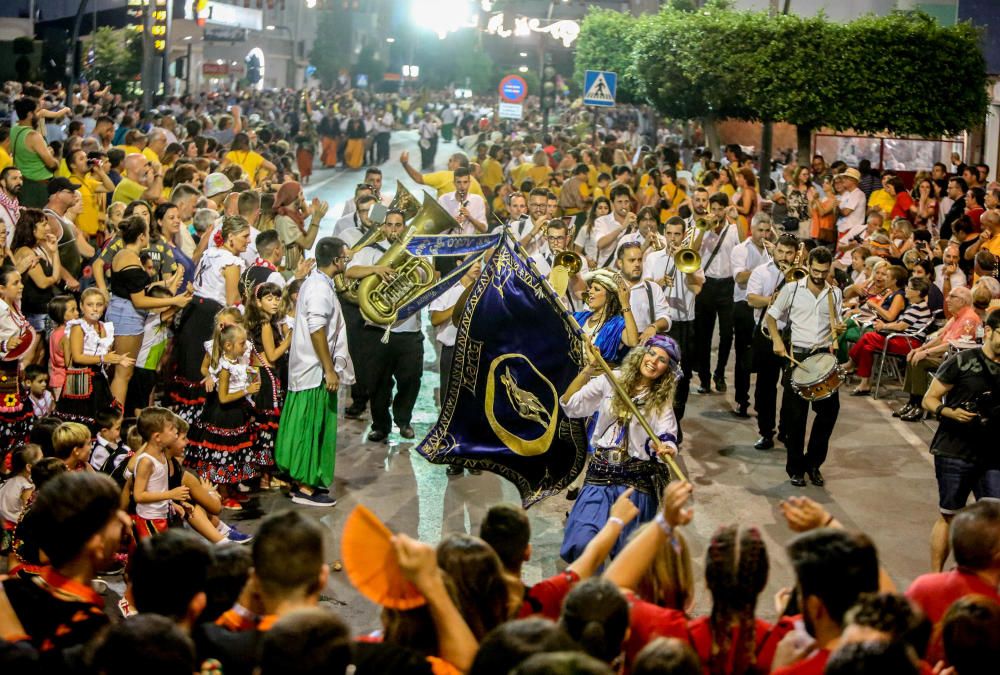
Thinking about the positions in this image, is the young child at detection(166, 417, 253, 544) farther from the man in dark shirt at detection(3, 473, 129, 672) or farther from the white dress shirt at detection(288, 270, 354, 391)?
the man in dark shirt at detection(3, 473, 129, 672)

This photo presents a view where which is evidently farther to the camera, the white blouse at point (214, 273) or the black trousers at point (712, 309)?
the black trousers at point (712, 309)

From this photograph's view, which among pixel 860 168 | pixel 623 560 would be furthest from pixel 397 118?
pixel 623 560

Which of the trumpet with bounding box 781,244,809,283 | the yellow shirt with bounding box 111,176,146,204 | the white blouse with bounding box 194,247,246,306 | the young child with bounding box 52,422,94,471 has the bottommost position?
the young child with bounding box 52,422,94,471

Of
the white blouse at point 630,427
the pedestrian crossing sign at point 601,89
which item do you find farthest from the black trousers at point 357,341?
the pedestrian crossing sign at point 601,89

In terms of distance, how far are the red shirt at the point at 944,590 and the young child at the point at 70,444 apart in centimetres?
486

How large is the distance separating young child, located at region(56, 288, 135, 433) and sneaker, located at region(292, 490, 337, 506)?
1.49 meters

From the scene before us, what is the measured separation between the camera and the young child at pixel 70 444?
762cm

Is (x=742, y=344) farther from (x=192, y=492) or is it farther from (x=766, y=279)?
(x=192, y=492)

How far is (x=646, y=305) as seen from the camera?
1020 cm

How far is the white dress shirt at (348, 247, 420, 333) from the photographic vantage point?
1098 cm

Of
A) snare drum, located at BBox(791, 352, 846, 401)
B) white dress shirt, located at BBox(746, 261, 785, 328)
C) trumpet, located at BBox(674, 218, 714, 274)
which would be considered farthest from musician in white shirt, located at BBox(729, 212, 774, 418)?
snare drum, located at BBox(791, 352, 846, 401)

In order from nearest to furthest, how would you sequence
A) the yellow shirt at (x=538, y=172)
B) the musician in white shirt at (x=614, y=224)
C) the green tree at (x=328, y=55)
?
the musician in white shirt at (x=614, y=224) < the yellow shirt at (x=538, y=172) < the green tree at (x=328, y=55)

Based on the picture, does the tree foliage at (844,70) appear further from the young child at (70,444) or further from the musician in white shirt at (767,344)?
the young child at (70,444)

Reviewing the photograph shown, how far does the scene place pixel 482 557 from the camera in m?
4.31
